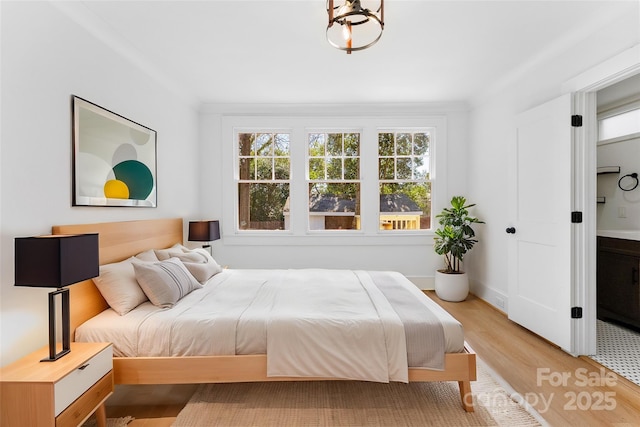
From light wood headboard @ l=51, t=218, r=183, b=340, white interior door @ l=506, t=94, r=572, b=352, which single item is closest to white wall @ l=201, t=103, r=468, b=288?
light wood headboard @ l=51, t=218, r=183, b=340

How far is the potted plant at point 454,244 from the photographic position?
4.00 m

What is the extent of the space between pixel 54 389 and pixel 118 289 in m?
0.81

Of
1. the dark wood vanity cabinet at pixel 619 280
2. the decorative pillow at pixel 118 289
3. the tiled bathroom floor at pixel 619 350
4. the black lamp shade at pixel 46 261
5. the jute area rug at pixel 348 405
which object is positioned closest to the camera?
the black lamp shade at pixel 46 261

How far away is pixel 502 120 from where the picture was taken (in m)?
3.66

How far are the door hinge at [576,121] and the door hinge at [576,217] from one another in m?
0.73

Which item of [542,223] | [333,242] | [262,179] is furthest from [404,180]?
[262,179]

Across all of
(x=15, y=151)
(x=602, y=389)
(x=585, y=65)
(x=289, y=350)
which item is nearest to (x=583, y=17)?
(x=585, y=65)

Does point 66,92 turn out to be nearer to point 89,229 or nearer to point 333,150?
point 89,229

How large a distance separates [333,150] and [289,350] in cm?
320

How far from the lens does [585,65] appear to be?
2.55 meters

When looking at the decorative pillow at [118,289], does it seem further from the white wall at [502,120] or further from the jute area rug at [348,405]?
the white wall at [502,120]

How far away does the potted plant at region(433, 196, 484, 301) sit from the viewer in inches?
157

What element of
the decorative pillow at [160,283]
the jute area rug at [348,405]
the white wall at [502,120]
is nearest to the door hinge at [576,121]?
the white wall at [502,120]

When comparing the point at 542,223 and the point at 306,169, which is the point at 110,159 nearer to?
the point at 306,169
